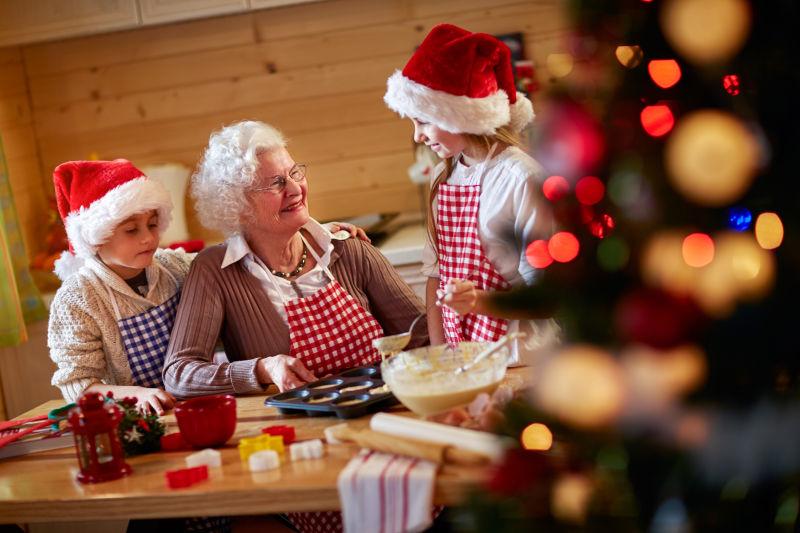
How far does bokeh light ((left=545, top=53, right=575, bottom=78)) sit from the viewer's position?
3.13ft

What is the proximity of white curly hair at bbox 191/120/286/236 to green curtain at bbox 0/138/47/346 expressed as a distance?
1115 mm

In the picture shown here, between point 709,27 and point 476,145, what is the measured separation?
128cm

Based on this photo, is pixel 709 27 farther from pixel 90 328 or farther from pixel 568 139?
pixel 90 328

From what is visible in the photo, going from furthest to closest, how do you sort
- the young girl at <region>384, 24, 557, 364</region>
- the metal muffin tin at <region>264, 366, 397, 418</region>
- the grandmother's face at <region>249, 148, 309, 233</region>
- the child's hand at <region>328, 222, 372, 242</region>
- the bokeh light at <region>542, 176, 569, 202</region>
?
the child's hand at <region>328, 222, 372, 242</region> → the grandmother's face at <region>249, 148, 309, 233</region> → the young girl at <region>384, 24, 557, 364</region> → the metal muffin tin at <region>264, 366, 397, 418</region> → the bokeh light at <region>542, 176, 569, 202</region>

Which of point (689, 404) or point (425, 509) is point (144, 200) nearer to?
point (425, 509)

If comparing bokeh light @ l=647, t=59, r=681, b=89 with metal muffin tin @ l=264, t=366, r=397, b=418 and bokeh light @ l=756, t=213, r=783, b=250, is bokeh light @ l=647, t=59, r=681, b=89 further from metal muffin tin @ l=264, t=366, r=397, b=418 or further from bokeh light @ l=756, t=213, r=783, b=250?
metal muffin tin @ l=264, t=366, r=397, b=418

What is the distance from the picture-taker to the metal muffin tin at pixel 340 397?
67.4 inches

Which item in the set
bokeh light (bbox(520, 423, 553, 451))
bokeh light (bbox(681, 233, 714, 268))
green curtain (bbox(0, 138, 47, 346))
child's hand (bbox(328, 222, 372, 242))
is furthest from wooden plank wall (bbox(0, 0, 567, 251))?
bokeh light (bbox(681, 233, 714, 268))

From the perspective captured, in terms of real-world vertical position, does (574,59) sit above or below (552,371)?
above

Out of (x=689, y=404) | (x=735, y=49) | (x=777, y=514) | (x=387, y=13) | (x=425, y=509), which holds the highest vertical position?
(x=387, y=13)

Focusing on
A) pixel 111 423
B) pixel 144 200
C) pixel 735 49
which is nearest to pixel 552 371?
pixel 735 49

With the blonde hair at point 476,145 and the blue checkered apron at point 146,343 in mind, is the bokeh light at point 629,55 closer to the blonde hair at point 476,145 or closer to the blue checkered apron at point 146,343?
the blonde hair at point 476,145

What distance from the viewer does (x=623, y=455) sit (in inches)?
38.1

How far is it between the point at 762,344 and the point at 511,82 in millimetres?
1399
